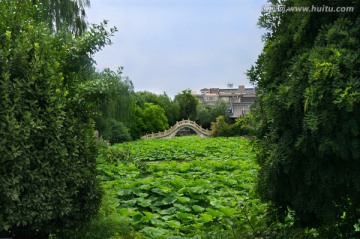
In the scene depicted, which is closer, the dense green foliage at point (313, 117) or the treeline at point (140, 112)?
the dense green foliage at point (313, 117)

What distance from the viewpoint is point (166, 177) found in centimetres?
996

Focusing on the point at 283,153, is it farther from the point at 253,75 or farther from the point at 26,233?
the point at 26,233

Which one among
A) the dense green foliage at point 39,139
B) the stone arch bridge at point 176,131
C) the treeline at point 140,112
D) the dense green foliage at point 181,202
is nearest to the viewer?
the dense green foliage at point 39,139

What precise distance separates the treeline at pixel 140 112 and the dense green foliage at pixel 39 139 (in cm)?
37

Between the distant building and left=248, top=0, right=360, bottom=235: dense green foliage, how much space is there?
30.5 metres

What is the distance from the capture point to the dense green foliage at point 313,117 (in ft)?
9.84

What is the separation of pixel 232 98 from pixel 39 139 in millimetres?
80461

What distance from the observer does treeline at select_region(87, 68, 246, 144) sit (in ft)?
14.4

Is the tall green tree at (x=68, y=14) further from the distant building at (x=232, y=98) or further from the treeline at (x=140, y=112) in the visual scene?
the distant building at (x=232, y=98)

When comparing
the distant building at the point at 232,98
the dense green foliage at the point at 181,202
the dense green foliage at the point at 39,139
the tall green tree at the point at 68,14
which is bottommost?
the dense green foliage at the point at 181,202

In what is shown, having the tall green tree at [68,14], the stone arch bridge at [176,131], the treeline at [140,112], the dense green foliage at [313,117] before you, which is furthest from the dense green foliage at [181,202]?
the stone arch bridge at [176,131]

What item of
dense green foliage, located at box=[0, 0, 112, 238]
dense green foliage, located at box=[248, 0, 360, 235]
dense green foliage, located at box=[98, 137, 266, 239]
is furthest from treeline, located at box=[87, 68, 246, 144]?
dense green foliage, located at box=[98, 137, 266, 239]

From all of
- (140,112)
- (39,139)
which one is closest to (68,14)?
(39,139)

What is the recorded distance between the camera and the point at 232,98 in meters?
82.9
